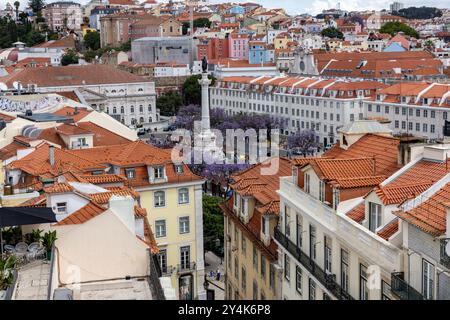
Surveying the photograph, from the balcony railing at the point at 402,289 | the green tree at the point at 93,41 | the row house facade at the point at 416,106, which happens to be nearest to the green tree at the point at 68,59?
the green tree at the point at 93,41

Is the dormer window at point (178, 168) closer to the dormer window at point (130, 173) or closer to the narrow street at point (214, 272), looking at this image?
→ the dormer window at point (130, 173)

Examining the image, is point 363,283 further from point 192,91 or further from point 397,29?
point 397,29

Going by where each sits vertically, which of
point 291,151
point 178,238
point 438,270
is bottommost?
point 291,151

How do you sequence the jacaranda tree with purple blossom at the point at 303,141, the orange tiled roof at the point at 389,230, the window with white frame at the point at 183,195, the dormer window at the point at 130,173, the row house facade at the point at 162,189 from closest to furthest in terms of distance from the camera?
the orange tiled roof at the point at 389,230, the row house facade at the point at 162,189, the dormer window at the point at 130,173, the window with white frame at the point at 183,195, the jacaranda tree with purple blossom at the point at 303,141

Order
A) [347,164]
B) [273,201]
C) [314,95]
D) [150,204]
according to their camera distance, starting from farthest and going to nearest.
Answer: [314,95] < [150,204] < [273,201] < [347,164]

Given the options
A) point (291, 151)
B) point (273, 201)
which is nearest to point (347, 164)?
point (273, 201)

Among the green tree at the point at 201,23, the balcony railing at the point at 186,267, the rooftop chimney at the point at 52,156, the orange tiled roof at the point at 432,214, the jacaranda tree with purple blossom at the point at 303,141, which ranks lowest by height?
the jacaranda tree with purple blossom at the point at 303,141

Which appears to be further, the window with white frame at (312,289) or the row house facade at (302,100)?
the row house facade at (302,100)
